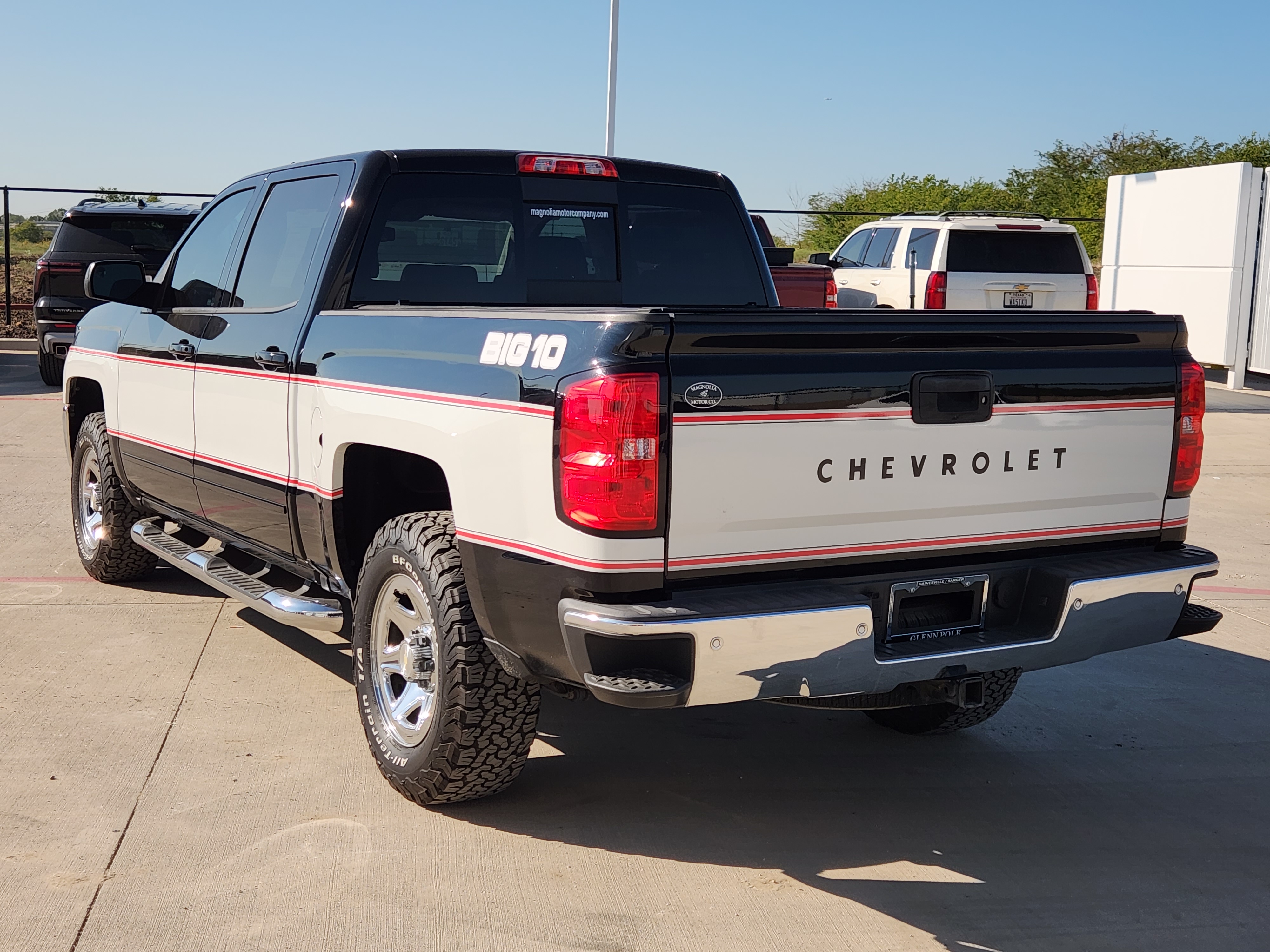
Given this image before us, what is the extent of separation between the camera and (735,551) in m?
3.36

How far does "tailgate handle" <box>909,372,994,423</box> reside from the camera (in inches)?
140

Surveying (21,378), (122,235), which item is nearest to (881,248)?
(122,235)

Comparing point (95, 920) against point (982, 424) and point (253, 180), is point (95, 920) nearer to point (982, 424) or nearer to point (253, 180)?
point (982, 424)

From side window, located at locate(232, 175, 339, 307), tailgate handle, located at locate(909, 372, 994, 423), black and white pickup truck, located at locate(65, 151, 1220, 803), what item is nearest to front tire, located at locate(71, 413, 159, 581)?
black and white pickup truck, located at locate(65, 151, 1220, 803)

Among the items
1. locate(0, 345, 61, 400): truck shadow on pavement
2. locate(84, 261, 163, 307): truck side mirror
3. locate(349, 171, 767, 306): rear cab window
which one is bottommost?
locate(0, 345, 61, 400): truck shadow on pavement

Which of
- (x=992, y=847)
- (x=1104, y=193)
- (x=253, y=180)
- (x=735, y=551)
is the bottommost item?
(x=992, y=847)

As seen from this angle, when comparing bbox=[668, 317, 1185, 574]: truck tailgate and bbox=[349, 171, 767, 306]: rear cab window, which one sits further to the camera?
bbox=[349, 171, 767, 306]: rear cab window

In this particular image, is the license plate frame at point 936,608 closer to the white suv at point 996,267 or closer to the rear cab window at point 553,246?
the rear cab window at point 553,246

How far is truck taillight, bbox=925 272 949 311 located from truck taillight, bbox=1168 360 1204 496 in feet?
34.0

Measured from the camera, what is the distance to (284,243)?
5148 mm

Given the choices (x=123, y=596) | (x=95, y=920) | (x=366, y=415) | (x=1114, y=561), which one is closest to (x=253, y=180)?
(x=366, y=415)

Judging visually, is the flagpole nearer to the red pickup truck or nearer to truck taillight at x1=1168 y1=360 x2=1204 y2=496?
the red pickup truck

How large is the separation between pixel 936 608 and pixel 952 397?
23.9 inches

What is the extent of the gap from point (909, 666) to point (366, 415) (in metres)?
1.84
